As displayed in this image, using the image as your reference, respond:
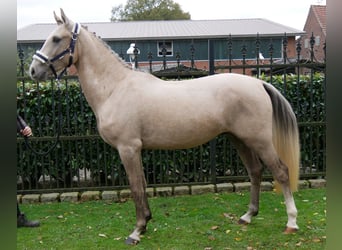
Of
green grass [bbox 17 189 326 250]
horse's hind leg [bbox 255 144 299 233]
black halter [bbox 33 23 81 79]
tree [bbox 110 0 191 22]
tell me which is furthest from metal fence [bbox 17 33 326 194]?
tree [bbox 110 0 191 22]

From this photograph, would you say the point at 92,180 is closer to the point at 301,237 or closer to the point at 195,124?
the point at 195,124

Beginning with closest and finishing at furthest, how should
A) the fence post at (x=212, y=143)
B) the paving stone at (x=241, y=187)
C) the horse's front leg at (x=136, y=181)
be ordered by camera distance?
the horse's front leg at (x=136, y=181) < the fence post at (x=212, y=143) < the paving stone at (x=241, y=187)

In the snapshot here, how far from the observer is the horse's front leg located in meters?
3.87

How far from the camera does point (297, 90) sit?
230 inches

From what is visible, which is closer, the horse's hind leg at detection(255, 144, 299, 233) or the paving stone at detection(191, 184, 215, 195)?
the horse's hind leg at detection(255, 144, 299, 233)

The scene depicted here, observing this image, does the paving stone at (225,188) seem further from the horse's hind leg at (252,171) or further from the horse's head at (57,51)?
the horse's head at (57,51)

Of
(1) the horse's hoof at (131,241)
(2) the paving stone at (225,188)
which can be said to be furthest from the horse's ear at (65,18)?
→ (2) the paving stone at (225,188)

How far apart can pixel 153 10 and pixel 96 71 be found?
47.5 meters

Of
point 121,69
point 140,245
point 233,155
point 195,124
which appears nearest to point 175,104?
point 195,124

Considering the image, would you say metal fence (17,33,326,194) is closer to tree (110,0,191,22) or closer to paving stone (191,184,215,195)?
paving stone (191,184,215,195)

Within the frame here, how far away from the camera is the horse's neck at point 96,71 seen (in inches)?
157

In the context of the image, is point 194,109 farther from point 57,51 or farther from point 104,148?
point 104,148

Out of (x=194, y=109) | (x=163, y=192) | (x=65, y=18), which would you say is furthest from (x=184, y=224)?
(x=65, y=18)

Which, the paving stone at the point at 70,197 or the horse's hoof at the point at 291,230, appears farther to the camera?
the paving stone at the point at 70,197
